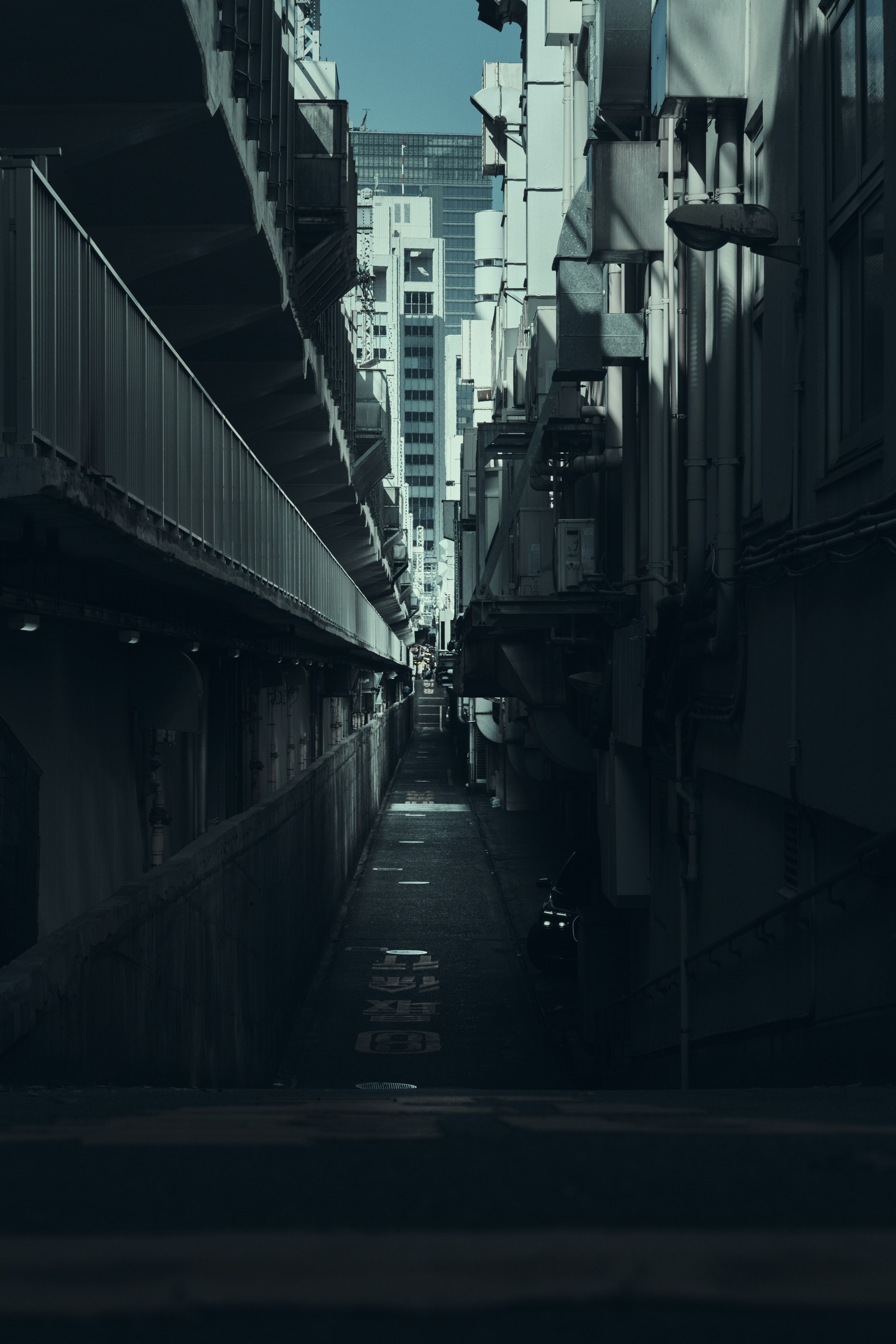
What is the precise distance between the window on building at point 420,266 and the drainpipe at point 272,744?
585ft

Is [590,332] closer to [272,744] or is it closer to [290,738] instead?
[272,744]

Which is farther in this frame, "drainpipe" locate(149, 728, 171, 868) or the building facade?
"drainpipe" locate(149, 728, 171, 868)

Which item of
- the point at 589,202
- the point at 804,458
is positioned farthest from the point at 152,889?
the point at 589,202

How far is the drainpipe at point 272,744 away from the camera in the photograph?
2045 cm

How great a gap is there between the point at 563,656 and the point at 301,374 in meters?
5.17

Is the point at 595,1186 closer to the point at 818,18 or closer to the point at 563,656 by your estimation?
the point at 818,18

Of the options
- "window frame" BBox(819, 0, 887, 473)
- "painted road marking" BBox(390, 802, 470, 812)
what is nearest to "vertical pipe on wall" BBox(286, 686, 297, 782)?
"painted road marking" BBox(390, 802, 470, 812)

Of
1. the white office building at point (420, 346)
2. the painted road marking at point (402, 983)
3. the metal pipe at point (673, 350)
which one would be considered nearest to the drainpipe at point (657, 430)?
the metal pipe at point (673, 350)

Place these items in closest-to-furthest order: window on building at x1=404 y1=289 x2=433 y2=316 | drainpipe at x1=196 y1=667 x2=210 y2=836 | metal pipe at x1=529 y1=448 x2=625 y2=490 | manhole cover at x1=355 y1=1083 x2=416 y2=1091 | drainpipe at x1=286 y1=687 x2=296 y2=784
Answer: manhole cover at x1=355 y1=1083 x2=416 y2=1091, drainpipe at x1=196 y1=667 x2=210 y2=836, metal pipe at x1=529 y1=448 x2=625 y2=490, drainpipe at x1=286 y1=687 x2=296 y2=784, window on building at x1=404 y1=289 x2=433 y2=316

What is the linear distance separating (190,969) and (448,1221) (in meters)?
6.42

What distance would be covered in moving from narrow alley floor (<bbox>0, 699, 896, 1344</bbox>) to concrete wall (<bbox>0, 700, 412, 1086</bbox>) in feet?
2.19

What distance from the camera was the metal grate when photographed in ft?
28.3

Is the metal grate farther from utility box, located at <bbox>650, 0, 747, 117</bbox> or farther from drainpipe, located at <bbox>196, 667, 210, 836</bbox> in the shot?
utility box, located at <bbox>650, 0, 747, 117</bbox>

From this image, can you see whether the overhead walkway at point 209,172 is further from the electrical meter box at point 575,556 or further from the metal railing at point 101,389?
the electrical meter box at point 575,556
